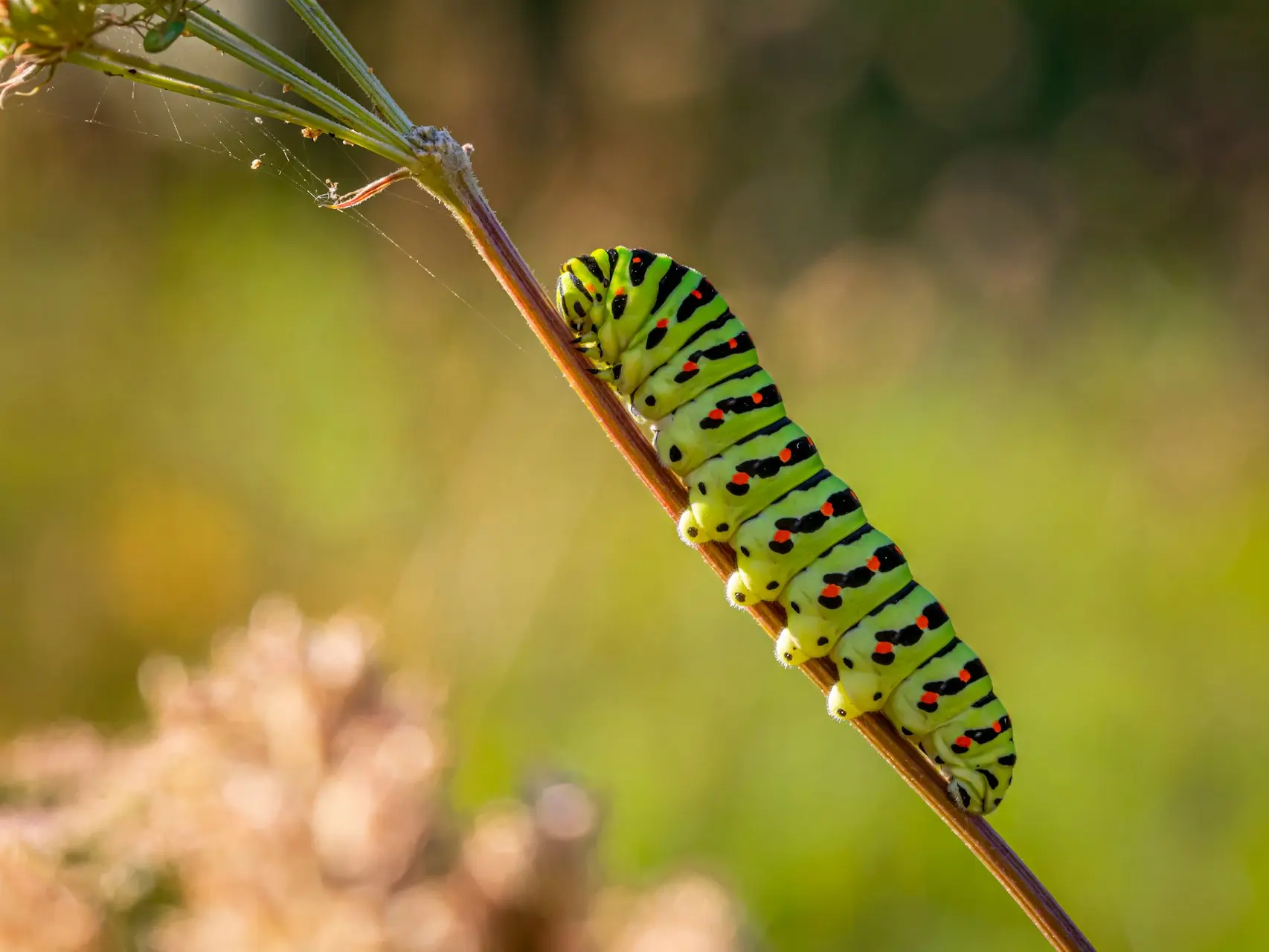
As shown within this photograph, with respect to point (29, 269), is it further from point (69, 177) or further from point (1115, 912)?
point (1115, 912)

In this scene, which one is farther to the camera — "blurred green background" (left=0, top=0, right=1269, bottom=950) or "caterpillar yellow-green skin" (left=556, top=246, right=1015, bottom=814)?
"blurred green background" (left=0, top=0, right=1269, bottom=950)

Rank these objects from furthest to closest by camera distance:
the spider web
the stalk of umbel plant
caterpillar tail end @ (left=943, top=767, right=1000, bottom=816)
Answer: the spider web, caterpillar tail end @ (left=943, top=767, right=1000, bottom=816), the stalk of umbel plant

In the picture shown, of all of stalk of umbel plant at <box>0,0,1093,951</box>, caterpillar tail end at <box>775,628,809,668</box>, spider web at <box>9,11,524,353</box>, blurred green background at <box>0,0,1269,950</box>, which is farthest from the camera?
spider web at <box>9,11,524,353</box>

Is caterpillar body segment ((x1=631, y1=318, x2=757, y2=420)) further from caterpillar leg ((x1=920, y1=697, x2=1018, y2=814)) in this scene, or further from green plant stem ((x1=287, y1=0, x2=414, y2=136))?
green plant stem ((x1=287, y1=0, x2=414, y2=136))

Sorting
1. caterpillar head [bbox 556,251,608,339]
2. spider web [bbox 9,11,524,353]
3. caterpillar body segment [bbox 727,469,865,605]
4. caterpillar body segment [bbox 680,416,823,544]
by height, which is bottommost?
caterpillar body segment [bbox 727,469,865,605]

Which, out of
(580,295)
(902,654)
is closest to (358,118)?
(580,295)

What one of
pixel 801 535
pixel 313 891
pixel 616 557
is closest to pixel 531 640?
pixel 616 557

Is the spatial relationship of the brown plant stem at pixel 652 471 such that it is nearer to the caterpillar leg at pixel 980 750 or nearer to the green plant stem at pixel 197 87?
the green plant stem at pixel 197 87

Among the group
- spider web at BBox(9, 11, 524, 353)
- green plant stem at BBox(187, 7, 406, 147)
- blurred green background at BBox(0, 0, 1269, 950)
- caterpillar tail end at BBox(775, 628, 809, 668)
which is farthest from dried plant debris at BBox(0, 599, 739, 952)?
Result: spider web at BBox(9, 11, 524, 353)
